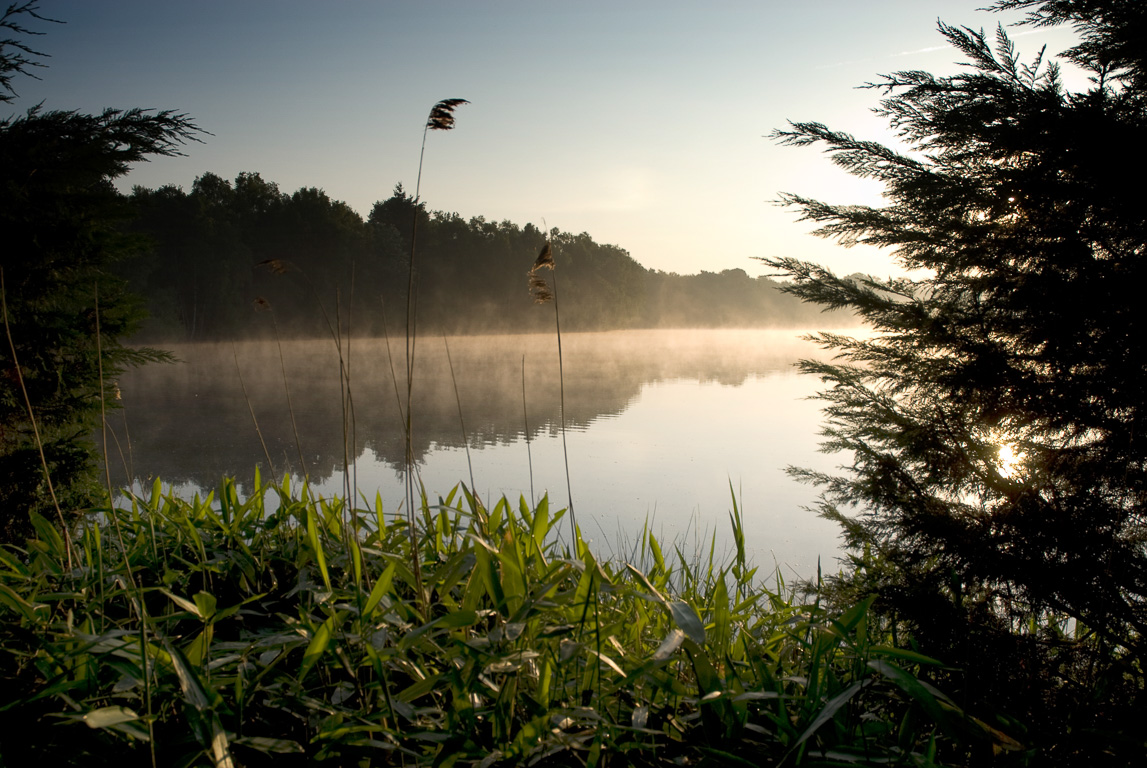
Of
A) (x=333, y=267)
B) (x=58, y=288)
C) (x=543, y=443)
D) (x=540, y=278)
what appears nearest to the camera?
(x=540, y=278)

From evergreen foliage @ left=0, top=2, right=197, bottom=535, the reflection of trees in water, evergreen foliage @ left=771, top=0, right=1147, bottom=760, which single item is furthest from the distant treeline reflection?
evergreen foliage @ left=771, top=0, right=1147, bottom=760

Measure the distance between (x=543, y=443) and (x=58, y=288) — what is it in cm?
529

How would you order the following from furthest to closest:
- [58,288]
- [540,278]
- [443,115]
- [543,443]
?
[543,443], [58,288], [540,278], [443,115]

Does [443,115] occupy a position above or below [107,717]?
above

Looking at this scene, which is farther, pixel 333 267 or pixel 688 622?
pixel 333 267

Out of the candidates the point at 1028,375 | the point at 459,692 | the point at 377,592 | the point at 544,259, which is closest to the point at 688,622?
the point at 459,692

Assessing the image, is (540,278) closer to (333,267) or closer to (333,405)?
(333,405)

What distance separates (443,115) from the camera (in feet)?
5.66

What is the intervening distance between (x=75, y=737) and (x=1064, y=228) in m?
2.96

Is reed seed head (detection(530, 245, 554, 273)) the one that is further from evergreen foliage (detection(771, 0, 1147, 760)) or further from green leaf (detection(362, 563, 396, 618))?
evergreen foliage (detection(771, 0, 1147, 760))

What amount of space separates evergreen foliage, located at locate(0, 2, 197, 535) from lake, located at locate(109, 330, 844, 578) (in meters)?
0.52

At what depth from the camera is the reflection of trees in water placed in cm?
710

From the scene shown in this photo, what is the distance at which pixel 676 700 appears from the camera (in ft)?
4.10

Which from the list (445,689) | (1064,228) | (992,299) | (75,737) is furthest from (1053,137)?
(75,737)
